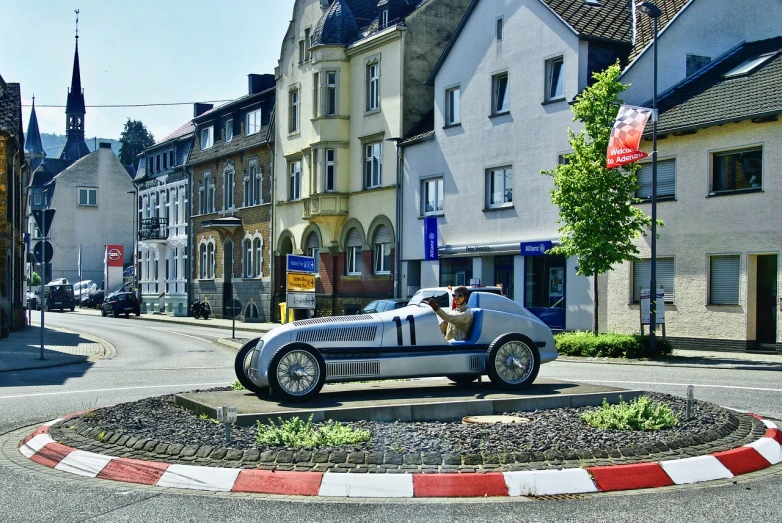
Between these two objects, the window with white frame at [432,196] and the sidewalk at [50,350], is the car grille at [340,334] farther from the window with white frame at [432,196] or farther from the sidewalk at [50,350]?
the window with white frame at [432,196]

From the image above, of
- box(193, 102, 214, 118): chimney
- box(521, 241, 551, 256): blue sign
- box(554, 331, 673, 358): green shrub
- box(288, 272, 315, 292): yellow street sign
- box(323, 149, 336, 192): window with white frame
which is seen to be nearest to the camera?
box(554, 331, 673, 358): green shrub

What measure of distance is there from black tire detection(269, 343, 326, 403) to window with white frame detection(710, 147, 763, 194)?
17.6m

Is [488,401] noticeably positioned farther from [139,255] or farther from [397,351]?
[139,255]

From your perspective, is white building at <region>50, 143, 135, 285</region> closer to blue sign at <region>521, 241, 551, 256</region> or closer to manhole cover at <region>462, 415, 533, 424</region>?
blue sign at <region>521, 241, 551, 256</region>

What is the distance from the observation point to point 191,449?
25.6 ft

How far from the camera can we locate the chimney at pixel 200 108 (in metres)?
57.2

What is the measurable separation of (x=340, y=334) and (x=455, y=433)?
2.54 meters

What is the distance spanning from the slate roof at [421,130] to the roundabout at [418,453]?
27402mm

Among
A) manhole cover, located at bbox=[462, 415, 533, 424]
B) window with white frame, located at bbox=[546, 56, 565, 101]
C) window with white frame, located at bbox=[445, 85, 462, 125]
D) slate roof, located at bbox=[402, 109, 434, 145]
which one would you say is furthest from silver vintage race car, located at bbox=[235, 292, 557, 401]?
slate roof, located at bbox=[402, 109, 434, 145]

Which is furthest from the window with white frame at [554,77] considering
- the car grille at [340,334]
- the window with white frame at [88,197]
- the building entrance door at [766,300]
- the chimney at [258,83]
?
the window with white frame at [88,197]

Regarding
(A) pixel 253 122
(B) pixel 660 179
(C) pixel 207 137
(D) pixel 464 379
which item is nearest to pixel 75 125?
(C) pixel 207 137

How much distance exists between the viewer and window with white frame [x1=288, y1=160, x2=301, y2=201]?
150 feet

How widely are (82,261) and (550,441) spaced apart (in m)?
84.6

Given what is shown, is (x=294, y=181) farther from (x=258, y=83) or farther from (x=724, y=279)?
(x=724, y=279)
